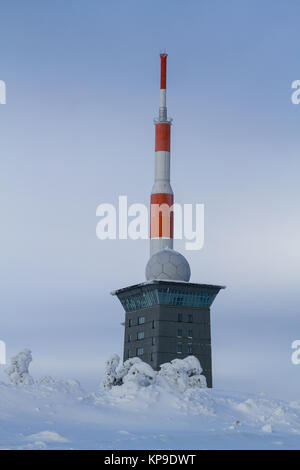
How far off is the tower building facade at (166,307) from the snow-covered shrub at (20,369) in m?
25.2

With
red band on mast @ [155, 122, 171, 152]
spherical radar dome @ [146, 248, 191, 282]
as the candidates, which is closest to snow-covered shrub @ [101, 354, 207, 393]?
spherical radar dome @ [146, 248, 191, 282]

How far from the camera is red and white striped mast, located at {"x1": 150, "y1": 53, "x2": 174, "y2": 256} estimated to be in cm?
12281

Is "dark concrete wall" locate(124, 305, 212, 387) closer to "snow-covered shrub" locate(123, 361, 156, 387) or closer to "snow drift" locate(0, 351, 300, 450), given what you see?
"snow drift" locate(0, 351, 300, 450)

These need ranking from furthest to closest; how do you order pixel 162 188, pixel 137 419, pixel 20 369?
pixel 162 188
pixel 20 369
pixel 137 419

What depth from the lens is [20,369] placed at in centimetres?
9388

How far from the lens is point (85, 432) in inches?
3029

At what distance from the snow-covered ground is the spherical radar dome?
72.2 ft

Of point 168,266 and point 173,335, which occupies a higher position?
point 168,266

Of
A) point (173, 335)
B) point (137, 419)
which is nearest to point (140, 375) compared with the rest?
point (137, 419)

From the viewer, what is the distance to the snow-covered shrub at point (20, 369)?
93312mm

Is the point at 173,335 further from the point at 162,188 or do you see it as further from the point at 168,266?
the point at 162,188

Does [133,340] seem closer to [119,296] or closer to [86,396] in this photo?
[119,296]

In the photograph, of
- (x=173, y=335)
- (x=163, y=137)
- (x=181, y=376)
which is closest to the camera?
(x=181, y=376)

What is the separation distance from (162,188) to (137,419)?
46601mm
